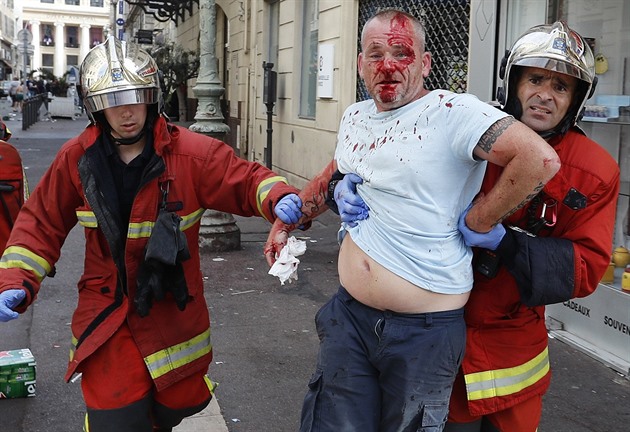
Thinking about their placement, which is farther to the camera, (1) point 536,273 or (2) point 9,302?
(2) point 9,302

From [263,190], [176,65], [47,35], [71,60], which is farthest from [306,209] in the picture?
[71,60]

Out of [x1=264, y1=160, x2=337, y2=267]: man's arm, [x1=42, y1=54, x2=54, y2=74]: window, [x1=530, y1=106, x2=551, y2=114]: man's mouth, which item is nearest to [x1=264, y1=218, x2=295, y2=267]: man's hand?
[x1=264, y1=160, x2=337, y2=267]: man's arm

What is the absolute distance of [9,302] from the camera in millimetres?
2777

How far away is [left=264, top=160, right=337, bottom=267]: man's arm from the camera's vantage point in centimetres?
291

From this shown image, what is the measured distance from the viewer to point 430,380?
8.20ft

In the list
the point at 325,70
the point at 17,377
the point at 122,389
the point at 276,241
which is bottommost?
the point at 17,377

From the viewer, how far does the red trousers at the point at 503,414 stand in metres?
2.60

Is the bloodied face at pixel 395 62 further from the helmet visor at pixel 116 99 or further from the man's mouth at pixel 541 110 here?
the helmet visor at pixel 116 99

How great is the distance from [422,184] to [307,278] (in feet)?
16.5

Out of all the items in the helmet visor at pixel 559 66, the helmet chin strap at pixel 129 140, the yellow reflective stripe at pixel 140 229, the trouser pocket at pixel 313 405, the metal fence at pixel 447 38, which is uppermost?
the metal fence at pixel 447 38

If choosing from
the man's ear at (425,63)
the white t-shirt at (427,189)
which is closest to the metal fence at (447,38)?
the man's ear at (425,63)

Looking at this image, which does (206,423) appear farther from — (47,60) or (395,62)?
(47,60)

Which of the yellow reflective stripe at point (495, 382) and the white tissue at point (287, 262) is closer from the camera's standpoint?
the yellow reflective stripe at point (495, 382)

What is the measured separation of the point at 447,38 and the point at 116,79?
18.2 feet
